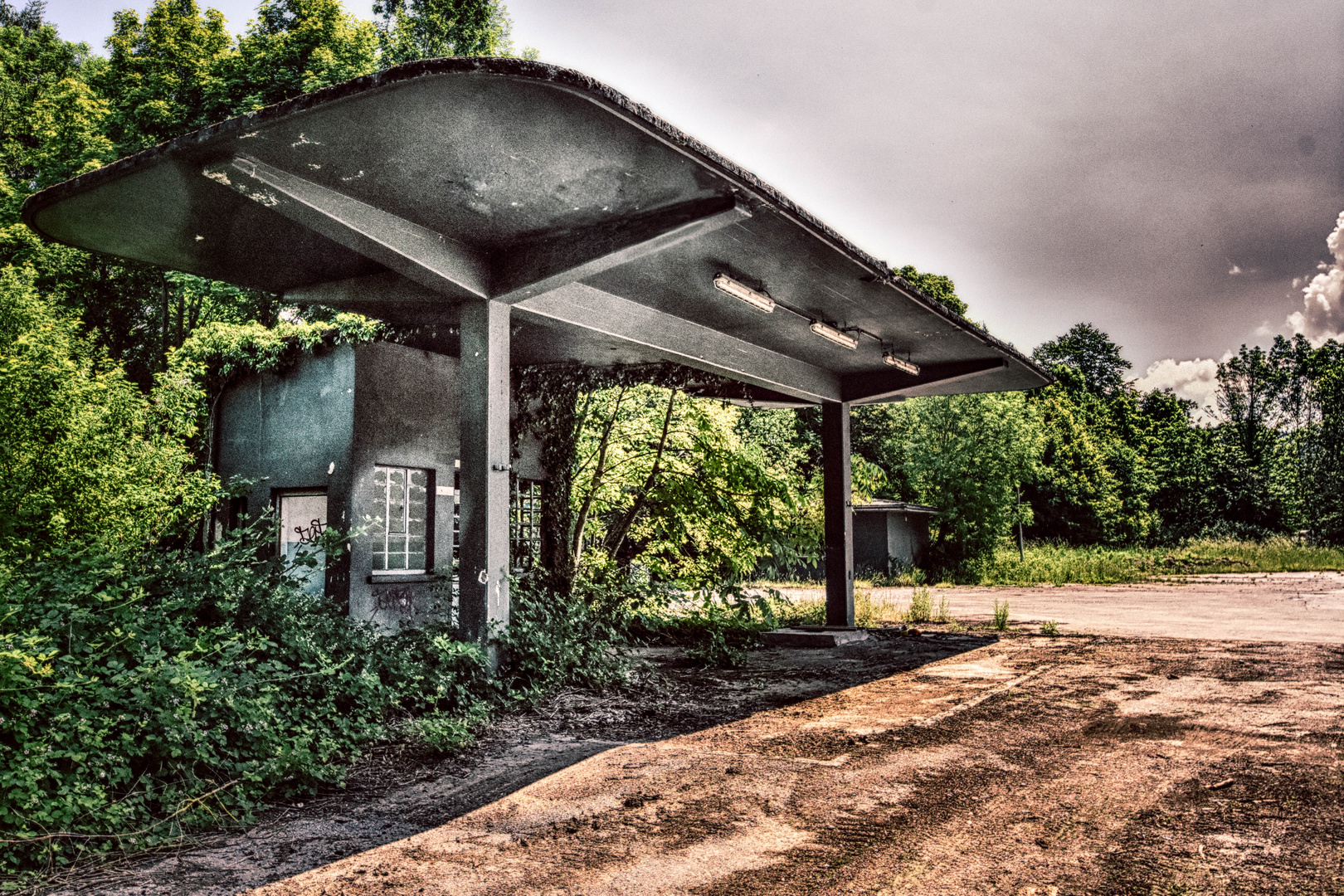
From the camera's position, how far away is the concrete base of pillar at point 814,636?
12.0 m

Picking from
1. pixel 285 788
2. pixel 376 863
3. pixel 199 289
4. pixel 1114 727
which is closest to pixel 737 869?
pixel 376 863

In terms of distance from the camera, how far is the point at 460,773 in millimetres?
5148

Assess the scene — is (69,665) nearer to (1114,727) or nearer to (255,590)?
(255,590)

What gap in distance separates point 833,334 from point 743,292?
2087mm

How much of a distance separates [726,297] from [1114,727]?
516cm

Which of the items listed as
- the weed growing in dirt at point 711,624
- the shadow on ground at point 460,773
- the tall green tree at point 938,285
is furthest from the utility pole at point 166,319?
the tall green tree at point 938,285

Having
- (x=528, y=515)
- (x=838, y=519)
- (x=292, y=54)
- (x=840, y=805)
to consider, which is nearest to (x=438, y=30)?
(x=292, y=54)

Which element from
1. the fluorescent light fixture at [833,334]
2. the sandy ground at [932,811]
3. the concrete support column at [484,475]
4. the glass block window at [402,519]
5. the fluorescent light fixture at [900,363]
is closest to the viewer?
the sandy ground at [932,811]

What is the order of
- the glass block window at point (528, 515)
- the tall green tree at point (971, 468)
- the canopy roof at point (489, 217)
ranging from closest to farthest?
the canopy roof at point (489, 217)
the glass block window at point (528, 515)
the tall green tree at point (971, 468)

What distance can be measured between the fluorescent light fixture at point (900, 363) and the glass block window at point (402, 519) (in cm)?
628

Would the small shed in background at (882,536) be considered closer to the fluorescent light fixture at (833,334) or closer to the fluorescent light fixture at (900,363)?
the fluorescent light fixture at (900,363)

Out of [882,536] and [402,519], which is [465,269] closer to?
[402,519]

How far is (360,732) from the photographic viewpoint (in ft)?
17.6

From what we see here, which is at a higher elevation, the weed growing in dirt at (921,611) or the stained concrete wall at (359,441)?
the stained concrete wall at (359,441)
